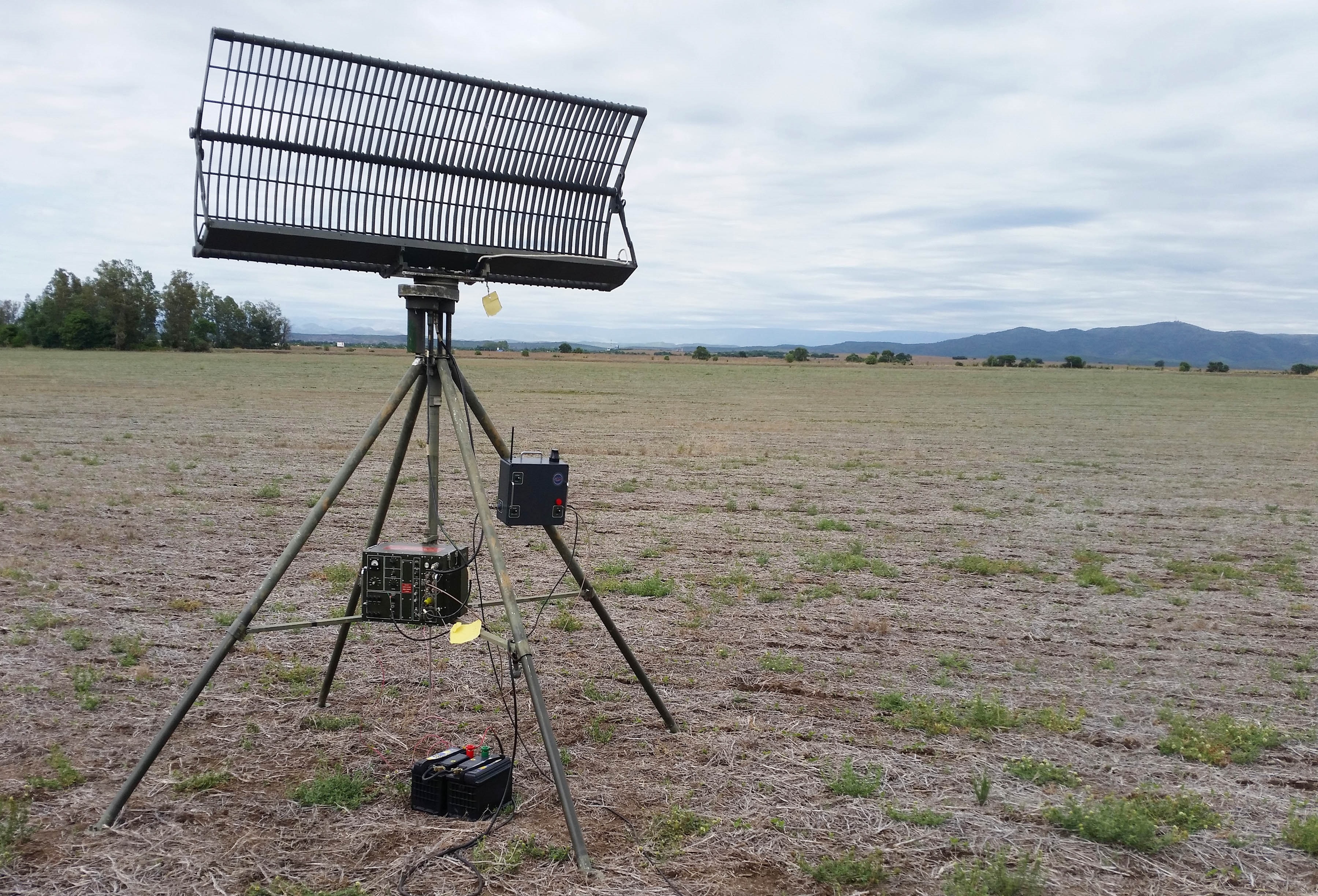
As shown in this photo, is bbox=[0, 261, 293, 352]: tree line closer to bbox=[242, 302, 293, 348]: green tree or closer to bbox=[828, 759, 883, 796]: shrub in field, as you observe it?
bbox=[242, 302, 293, 348]: green tree

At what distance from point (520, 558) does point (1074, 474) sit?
516 inches

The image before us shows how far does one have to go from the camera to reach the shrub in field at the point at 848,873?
399cm

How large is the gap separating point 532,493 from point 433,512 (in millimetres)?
524

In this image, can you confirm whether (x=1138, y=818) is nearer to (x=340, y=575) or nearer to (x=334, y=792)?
(x=334, y=792)

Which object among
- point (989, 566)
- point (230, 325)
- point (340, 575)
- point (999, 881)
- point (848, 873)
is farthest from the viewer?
point (230, 325)

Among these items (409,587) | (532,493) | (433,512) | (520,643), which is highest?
(532,493)

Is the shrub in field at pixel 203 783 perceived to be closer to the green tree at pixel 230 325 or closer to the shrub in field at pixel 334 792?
the shrub in field at pixel 334 792

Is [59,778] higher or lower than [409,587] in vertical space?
lower

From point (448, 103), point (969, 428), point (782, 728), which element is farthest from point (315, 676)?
point (969, 428)

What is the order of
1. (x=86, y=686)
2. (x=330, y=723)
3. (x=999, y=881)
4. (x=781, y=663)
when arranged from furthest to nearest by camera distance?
(x=781, y=663) < (x=86, y=686) < (x=330, y=723) < (x=999, y=881)

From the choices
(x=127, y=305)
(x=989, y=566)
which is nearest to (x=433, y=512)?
(x=989, y=566)

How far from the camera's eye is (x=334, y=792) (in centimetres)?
464

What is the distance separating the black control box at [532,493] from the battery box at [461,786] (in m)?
1.22

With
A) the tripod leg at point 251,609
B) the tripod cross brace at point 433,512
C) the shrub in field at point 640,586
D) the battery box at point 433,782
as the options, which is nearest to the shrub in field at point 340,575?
the shrub in field at point 640,586
